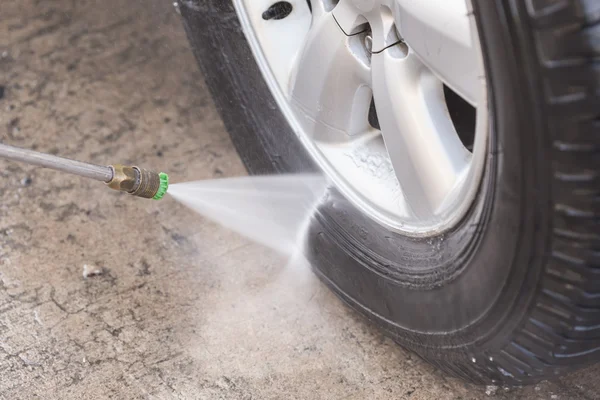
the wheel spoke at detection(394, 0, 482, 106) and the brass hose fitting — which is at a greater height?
the wheel spoke at detection(394, 0, 482, 106)

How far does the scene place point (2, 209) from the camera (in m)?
2.13

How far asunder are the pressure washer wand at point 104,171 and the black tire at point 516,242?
42 centimetres

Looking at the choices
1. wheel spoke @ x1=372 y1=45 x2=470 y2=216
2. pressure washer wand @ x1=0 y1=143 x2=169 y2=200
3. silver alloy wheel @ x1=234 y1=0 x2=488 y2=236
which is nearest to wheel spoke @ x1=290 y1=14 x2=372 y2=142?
silver alloy wheel @ x1=234 y1=0 x2=488 y2=236

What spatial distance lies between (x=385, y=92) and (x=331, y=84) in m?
0.24

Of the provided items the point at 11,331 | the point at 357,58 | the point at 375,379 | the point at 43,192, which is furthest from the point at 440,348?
the point at 43,192

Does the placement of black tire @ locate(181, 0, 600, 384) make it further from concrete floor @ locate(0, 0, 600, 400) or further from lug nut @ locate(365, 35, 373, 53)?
lug nut @ locate(365, 35, 373, 53)

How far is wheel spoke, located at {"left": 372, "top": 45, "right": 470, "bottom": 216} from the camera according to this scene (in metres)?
1.41

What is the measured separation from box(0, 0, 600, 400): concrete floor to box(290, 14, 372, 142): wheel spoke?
41 centimetres

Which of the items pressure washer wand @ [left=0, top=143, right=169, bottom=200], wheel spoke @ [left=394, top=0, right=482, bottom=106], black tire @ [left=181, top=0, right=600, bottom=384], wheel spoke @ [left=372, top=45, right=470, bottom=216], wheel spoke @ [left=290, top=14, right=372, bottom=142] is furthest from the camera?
wheel spoke @ [left=290, top=14, right=372, bottom=142]

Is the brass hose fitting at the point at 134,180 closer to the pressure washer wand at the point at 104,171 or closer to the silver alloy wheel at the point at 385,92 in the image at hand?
the pressure washer wand at the point at 104,171

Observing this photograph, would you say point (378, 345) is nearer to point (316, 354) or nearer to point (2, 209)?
point (316, 354)

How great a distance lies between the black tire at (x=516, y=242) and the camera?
3.35 feet

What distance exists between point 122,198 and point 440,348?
3.63 feet

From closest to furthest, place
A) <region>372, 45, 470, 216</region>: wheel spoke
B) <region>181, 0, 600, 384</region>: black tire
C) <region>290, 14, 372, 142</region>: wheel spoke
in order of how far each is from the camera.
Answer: <region>181, 0, 600, 384</region>: black tire, <region>372, 45, 470, 216</region>: wheel spoke, <region>290, 14, 372, 142</region>: wheel spoke
